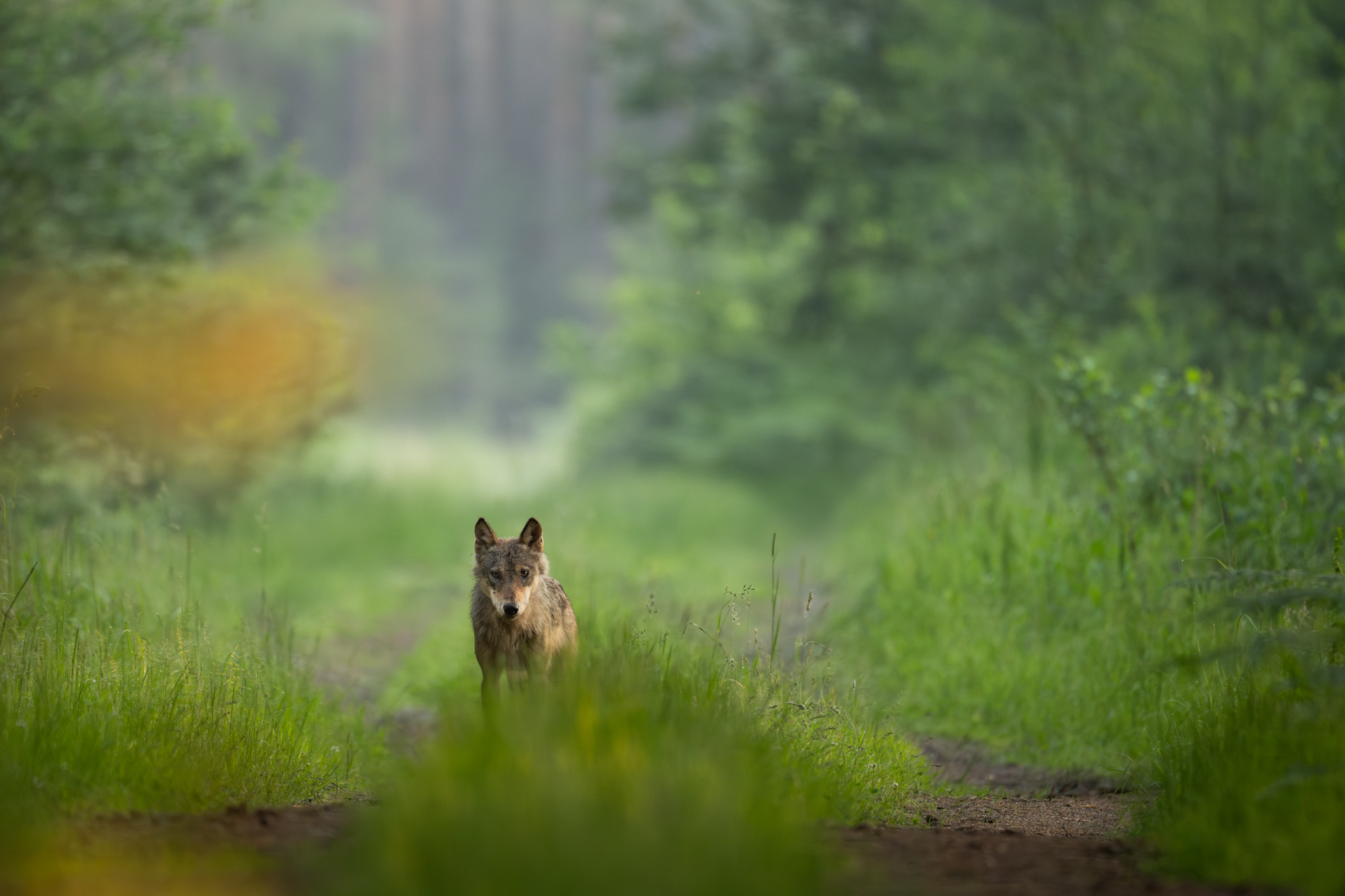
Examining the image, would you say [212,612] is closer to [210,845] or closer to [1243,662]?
[210,845]

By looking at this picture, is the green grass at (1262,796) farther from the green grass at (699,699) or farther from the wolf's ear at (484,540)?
the wolf's ear at (484,540)

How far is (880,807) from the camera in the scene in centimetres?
582

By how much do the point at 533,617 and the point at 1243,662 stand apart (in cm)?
365

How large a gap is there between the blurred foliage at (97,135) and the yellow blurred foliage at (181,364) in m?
0.49

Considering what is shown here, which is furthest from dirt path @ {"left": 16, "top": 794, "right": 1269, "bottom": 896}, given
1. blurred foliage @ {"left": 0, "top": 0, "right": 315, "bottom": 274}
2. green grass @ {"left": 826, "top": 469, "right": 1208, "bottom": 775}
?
blurred foliage @ {"left": 0, "top": 0, "right": 315, "bottom": 274}

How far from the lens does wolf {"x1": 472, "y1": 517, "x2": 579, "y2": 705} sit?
6719 mm

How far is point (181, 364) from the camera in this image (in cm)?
1329

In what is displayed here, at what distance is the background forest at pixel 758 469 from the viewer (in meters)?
5.05

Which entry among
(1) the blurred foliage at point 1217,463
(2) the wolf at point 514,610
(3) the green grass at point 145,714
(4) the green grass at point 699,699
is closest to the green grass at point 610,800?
(4) the green grass at point 699,699

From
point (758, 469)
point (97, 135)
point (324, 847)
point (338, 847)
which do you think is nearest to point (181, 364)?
point (97, 135)

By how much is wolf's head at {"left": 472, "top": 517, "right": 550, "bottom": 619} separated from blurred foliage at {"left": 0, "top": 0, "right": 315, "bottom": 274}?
5426 millimetres

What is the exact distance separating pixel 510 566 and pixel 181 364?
7.76 meters

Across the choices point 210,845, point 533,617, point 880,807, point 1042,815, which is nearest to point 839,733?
point 880,807

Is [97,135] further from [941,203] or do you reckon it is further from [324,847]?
[941,203]
